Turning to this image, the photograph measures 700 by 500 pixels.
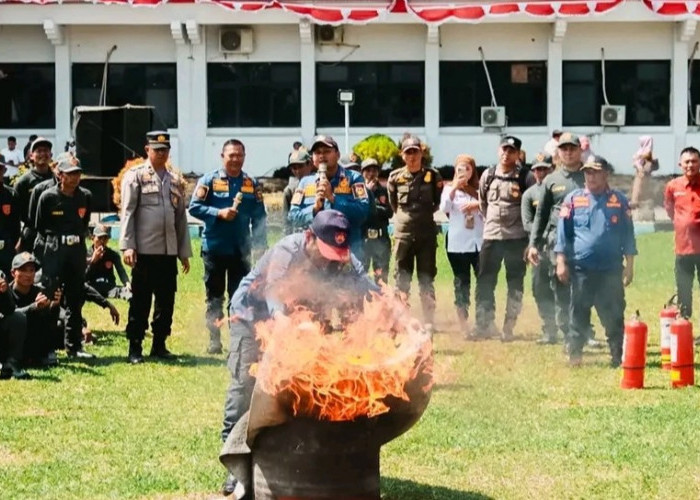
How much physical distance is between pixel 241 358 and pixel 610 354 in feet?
20.5

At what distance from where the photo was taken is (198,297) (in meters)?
19.7

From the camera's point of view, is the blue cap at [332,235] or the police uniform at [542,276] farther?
the police uniform at [542,276]

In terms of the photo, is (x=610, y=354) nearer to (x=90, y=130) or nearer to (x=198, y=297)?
(x=198, y=297)

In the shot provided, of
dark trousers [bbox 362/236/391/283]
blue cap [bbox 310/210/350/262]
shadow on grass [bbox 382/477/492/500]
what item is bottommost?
shadow on grass [bbox 382/477/492/500]

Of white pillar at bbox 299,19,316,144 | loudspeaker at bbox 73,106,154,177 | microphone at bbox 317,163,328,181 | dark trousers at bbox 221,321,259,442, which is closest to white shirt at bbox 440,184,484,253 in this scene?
microphone at bbox 317,163,328,181

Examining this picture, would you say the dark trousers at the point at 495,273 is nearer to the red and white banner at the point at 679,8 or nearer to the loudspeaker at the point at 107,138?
the loudspeaker at the point at 107,138

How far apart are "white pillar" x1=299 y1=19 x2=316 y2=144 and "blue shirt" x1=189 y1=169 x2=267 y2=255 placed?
24.1 m

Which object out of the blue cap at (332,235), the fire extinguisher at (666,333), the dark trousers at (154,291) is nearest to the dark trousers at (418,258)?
the dark trousers at (154,291)

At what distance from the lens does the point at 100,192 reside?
1019 inches

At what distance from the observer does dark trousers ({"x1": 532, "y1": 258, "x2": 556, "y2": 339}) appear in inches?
615

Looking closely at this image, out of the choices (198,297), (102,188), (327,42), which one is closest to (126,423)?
(198,297)

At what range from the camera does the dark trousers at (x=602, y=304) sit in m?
13.8

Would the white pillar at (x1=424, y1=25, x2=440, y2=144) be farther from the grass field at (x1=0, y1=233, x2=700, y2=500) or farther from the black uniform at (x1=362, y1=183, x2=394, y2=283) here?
the grass field at (x1=0, y1=233, x2=700, y2=500)

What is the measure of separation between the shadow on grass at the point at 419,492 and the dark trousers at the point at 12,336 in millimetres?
5097
